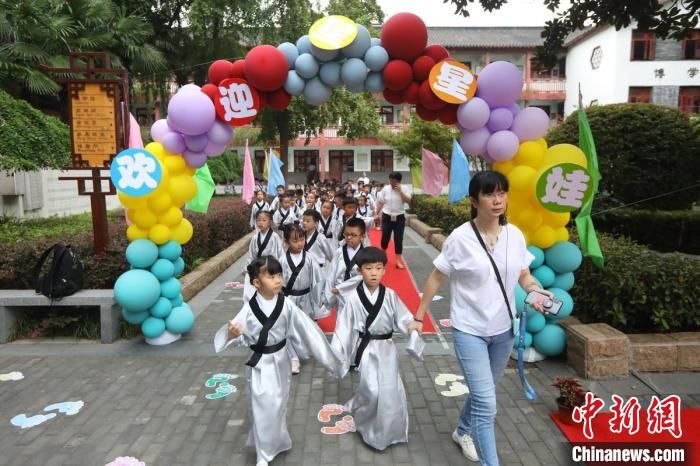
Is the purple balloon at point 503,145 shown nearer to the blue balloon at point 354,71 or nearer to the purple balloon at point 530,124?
the purple balloon at point 530,124

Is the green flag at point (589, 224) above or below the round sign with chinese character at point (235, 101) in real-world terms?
below

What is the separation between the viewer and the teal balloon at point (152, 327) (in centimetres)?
562

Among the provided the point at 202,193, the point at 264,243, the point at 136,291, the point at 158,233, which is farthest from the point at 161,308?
the point at 202,193

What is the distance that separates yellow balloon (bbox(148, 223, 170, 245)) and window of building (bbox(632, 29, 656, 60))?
88.5 feet

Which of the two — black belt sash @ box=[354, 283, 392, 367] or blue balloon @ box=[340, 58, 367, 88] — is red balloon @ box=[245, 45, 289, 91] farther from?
black belt sash @ box=[354, 283, 392, 367]

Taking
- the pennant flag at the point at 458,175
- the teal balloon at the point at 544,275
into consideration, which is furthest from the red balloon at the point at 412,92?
the pennant flag at the point at 458,175

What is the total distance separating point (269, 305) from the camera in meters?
3.56

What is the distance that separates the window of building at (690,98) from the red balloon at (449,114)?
86.6ft

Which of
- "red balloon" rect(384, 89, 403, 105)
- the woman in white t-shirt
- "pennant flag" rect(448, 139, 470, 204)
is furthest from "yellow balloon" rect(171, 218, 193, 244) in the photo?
"pennant flag" rect(448, 139, 470, 204)

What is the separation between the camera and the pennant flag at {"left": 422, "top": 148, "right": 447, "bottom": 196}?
11578 mm

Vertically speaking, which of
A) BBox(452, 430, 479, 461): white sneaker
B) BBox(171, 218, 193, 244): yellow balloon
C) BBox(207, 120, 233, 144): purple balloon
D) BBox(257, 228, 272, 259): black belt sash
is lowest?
BBox(452, 430, 479, 461): white sneaker

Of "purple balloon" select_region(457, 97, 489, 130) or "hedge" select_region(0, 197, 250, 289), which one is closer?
"purple balloon" select_region(457, 97, 489, 130)

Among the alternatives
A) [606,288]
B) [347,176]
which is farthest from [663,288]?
[347,176]

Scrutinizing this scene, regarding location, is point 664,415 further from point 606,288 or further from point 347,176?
point 347,176
